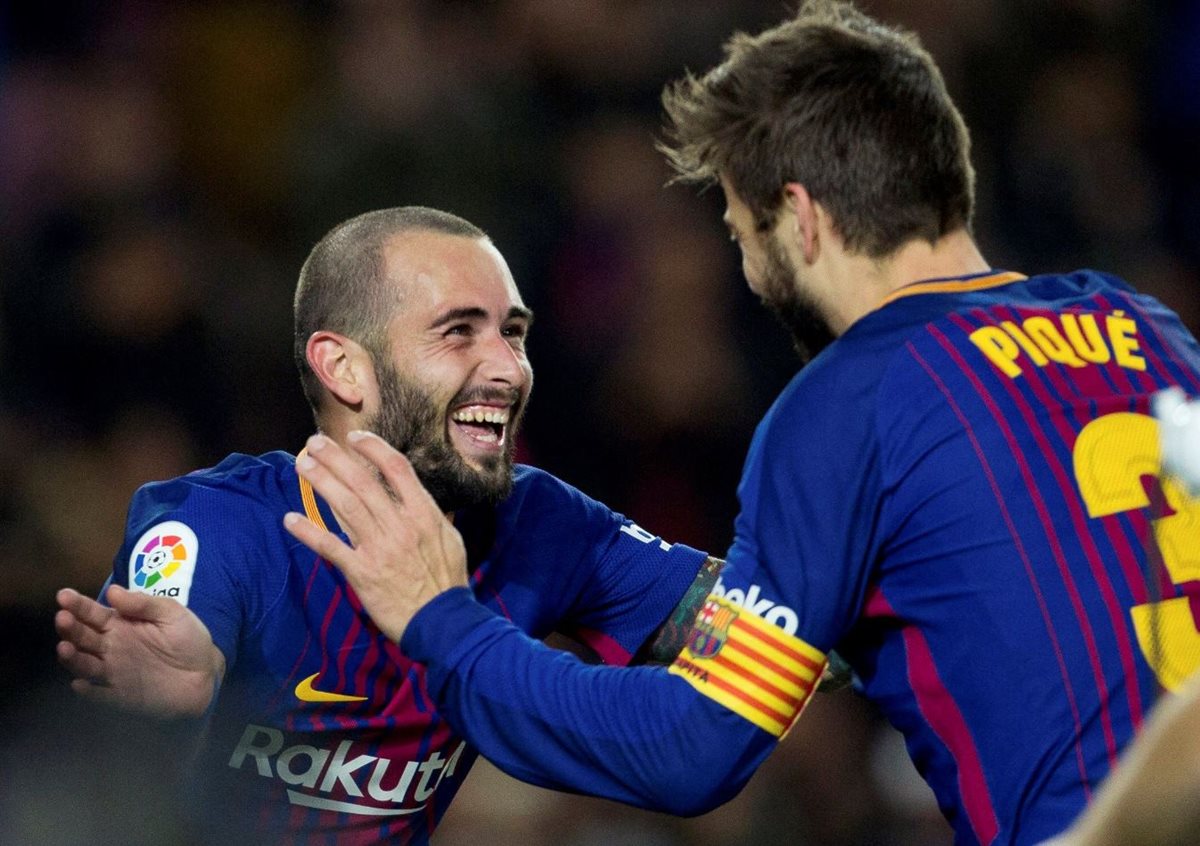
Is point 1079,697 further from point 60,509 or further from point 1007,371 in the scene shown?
point 60,509

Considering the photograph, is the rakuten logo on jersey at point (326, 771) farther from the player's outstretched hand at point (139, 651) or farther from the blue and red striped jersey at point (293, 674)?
the player's outstretched hand at point (139, 651)

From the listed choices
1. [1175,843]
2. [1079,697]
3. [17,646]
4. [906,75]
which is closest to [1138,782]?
[1175,843]

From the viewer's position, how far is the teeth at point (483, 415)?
3707 millimetres

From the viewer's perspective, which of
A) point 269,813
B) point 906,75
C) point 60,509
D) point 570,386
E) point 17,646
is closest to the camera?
point 906,75

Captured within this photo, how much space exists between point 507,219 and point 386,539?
12.8 ft

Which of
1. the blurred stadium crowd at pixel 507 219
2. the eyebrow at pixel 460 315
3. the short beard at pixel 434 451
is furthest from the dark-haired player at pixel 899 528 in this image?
the blurred stadium crowd at pixel 507 219

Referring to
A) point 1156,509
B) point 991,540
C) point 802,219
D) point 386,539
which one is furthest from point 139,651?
point 1156,509

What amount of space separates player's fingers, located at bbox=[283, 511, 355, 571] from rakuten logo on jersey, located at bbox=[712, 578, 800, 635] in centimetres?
68

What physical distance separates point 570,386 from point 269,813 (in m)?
3.21

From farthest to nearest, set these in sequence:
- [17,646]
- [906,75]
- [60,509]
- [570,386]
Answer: [570,386]
[60,509]
[17,646]
[906,75]

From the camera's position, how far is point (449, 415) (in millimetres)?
3691

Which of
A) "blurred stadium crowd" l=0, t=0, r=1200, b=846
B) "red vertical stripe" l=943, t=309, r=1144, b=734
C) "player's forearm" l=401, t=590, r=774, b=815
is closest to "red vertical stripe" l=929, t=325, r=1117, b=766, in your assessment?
"red vertical stripe" l=943, t=309, r=1144, b=734

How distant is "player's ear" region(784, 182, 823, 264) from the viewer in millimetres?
2818

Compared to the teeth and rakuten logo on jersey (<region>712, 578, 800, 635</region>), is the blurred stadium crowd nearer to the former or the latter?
the teeth
